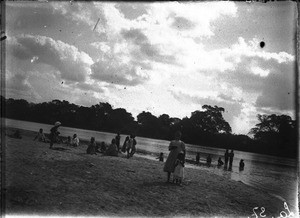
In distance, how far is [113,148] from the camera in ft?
56.8

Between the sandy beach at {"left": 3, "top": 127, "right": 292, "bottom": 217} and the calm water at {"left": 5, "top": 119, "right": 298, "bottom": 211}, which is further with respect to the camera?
the calm water at {"left": 5, "top": 119, "right": 298, "bottom": 211}

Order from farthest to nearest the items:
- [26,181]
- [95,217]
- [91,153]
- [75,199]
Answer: [91,153] → [26,181] → [75,199] → [95,217]

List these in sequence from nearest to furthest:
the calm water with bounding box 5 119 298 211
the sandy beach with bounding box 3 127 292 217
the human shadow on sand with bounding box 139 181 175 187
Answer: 1. the sandy beach with bounding box 3 127 292 217
2. the human shadow on sand with bounding box 139 181 175 187
3. the calm water with bounding box 5 119 298 211

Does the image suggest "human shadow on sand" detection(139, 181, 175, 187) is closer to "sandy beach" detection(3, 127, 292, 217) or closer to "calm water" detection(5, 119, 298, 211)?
"sandy beach" detection(3, 127, 292, 217)

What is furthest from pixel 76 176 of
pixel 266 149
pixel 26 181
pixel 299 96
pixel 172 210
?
pixel 266 149

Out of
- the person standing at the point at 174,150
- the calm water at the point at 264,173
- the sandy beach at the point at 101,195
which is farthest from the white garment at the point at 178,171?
the calm water at the point at 264,173

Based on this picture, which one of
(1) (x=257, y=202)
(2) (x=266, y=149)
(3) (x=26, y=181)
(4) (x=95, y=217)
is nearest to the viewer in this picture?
(4) (x=95, y=217)

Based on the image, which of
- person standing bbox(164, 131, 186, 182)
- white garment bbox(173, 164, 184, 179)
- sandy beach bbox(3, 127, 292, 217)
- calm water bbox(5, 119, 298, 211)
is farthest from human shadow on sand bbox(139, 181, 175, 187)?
calm water bbox(5, 119, 298, 211)

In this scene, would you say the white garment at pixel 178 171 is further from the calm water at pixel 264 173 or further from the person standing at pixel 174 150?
the calm water at pixel 264 173

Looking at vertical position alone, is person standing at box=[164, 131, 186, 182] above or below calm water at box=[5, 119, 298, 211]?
above

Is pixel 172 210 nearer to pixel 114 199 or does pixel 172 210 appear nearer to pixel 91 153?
pixel 114 199

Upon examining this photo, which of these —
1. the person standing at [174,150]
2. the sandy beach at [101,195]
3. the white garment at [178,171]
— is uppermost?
the person standing at [174,150]

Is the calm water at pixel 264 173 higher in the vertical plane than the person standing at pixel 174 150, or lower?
lower

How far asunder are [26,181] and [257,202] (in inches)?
342
